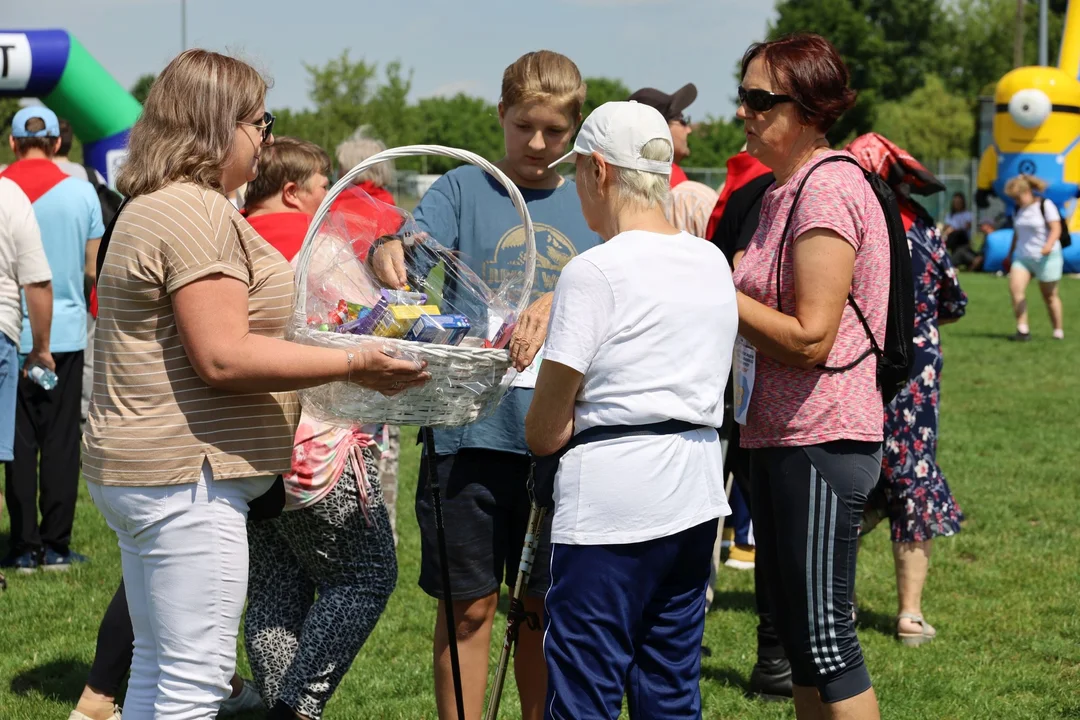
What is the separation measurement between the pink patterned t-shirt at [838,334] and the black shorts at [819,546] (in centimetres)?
6

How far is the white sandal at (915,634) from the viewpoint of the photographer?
4855mm

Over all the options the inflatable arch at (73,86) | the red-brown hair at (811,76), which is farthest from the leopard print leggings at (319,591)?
the inflatable arch at (73,86)

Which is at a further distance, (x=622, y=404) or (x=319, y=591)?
(x=319, y=591)

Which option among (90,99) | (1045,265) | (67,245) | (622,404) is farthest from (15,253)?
(1045,265)

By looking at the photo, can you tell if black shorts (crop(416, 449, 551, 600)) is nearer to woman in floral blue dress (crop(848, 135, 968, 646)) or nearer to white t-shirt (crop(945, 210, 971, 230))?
woman in floral blue dress (crop(848, 135, 968, 646))

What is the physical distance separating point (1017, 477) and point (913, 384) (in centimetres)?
358

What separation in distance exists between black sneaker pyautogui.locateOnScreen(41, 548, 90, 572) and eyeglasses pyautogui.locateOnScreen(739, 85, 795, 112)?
4.47m

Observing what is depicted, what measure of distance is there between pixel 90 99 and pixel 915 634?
847 centimetres

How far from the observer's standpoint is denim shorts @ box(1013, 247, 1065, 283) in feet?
46.8

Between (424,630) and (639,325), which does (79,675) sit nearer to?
(424,630)

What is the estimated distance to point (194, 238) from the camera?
99.0 inches

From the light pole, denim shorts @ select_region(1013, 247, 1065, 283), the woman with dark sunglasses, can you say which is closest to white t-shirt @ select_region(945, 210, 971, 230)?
the light pole

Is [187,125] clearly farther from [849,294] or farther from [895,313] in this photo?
[895,313]

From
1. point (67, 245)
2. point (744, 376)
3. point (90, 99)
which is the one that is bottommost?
point (744, 376)
